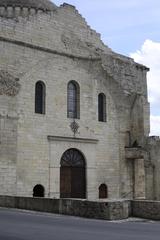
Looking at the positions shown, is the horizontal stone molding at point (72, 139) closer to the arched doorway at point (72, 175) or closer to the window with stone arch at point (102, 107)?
the arched doorway at point (72, 175)

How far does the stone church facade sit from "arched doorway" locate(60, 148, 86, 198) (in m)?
0.05

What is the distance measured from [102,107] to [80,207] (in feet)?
34.1

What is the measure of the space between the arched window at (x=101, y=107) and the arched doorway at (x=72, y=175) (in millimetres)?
2522

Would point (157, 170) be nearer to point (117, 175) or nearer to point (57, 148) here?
point (117, 175)

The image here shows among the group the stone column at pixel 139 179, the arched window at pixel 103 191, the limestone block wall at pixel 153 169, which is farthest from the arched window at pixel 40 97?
the limestone block wall at pixel 153 169

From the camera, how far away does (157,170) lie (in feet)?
77.6

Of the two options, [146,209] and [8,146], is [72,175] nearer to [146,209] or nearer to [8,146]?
[8,146]

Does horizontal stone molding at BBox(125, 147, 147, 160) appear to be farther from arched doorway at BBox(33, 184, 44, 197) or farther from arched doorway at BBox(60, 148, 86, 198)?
arched doorway at BBox(33, 184, 44, 197)

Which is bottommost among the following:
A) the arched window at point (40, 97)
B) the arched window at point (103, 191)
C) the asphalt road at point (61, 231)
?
the asphalt road at point (61, 231)

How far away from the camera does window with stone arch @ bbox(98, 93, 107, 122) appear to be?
76.8 ft

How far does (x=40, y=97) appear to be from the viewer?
68.6ft

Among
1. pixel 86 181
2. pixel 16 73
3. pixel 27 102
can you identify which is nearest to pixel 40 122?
pixel 27 102

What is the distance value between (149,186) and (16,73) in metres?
9.79

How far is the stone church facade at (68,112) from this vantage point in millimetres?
19562
